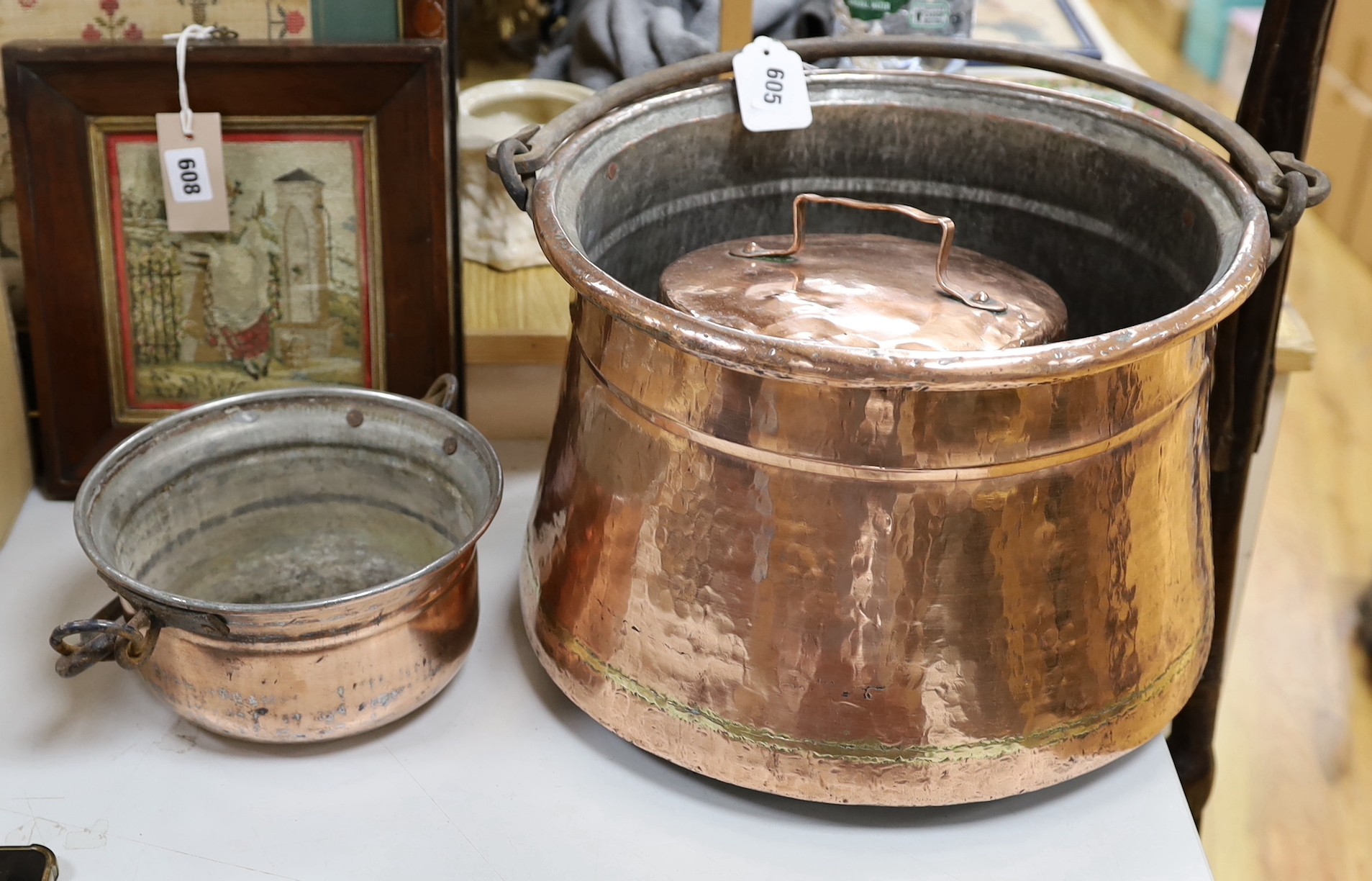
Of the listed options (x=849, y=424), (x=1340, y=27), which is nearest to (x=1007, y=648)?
(x=849, y=424)

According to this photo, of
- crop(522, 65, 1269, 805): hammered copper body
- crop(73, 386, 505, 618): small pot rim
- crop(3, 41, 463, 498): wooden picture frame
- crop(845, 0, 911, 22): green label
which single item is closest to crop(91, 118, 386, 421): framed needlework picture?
crop(3, 41, 463, 498): wooden picture frame

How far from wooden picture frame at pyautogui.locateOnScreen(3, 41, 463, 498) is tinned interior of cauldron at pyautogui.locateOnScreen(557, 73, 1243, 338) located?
0.46 ft

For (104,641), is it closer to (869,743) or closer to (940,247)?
(869,743)

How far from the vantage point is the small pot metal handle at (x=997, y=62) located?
74cm

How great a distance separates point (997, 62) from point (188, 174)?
535mm

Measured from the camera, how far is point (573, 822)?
730 mm

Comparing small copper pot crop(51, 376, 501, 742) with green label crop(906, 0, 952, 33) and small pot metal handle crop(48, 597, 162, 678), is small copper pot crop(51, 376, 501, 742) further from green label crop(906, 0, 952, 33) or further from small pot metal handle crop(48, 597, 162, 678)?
green label crop(906, 0, 952, 33)

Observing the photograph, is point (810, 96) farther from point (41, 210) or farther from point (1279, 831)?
point (1279, 831)

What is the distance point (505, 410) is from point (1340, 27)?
1.45 m

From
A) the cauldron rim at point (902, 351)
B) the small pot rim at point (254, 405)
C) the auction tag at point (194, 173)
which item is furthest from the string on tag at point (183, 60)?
the cauldron rim at point (902, 351)

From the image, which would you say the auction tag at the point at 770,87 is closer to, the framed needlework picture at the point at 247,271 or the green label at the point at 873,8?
the framed needlework picture at the point at 247,271

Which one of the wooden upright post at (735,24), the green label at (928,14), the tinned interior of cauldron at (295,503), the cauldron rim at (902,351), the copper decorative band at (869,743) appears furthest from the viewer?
the green label at (928,14)

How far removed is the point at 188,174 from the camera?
34.9 inches

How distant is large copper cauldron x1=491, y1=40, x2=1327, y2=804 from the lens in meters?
0.61
